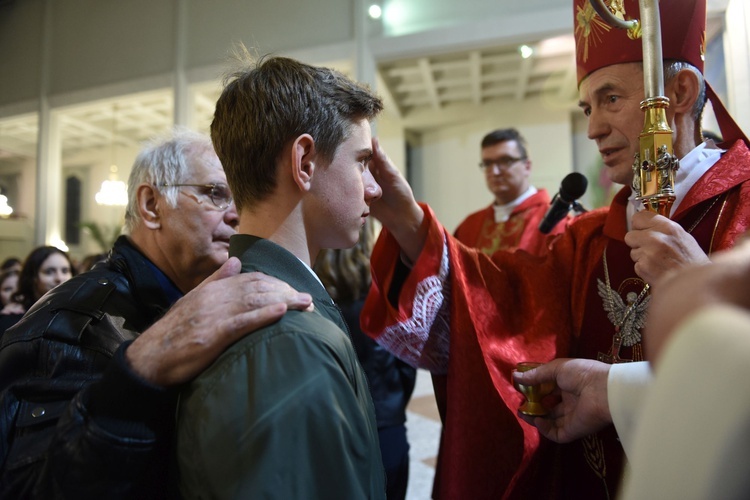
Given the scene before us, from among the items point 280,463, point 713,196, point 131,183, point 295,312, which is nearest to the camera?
point 280,463

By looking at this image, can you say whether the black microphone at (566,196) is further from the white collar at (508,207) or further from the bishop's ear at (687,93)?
the white collar at (508,207)

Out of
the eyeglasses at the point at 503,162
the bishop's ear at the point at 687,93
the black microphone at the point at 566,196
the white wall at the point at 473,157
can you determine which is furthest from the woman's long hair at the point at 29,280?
the white wall at the point at 473,157

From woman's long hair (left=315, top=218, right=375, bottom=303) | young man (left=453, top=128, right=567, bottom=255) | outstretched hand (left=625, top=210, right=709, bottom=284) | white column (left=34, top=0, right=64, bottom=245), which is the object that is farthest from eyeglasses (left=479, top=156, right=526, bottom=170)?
white column (left=34, top=0, right=64, bottom=245)

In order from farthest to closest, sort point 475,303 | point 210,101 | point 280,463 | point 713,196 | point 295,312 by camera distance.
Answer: point 210,101 → point 475,303 → point 713,196 → point 295,312 → point 280,463

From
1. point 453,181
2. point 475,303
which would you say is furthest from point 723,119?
point 453,181

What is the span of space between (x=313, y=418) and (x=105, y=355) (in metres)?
0.72

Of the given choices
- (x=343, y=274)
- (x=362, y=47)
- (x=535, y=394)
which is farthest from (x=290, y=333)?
(x=362, y=47)

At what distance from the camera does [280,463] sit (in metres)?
0.78

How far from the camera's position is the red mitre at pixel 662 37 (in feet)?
4.93

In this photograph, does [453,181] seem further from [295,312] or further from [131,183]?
[295,312]

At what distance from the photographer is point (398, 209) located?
1666 mm

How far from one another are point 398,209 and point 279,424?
0.97 meters

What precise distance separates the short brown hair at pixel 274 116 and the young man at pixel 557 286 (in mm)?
377

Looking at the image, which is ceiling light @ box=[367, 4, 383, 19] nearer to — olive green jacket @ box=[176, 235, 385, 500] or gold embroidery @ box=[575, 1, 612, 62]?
gold embroidery @ box=[575, 1, 612, 62]
